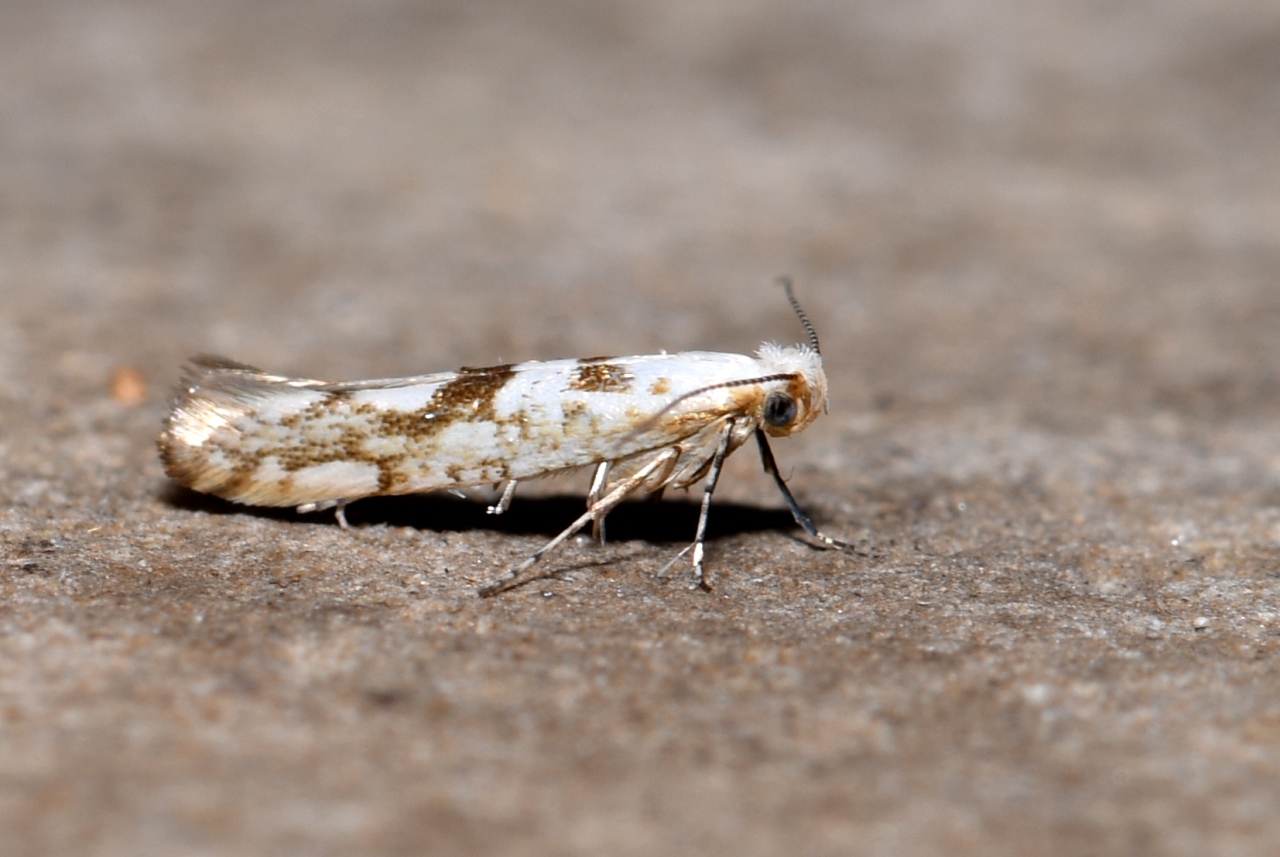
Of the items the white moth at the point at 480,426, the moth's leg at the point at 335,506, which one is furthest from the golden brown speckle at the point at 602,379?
the moth's leg at the point at 335,506

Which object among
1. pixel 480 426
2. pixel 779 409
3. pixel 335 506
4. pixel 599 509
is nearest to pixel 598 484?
pixel 599 509

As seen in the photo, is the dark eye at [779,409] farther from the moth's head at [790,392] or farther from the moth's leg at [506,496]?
the moth's leg at [506,496]

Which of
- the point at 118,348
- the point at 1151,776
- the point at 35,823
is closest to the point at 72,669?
the point at 35,823

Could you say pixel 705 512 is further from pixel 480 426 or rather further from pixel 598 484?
pixel 480 426

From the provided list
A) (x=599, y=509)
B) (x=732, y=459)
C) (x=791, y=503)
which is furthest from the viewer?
(x=732, y=459)

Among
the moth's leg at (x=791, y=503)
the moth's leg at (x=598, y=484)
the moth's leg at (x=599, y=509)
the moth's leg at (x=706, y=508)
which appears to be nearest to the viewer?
the moth's leg at (x=599, y=509)

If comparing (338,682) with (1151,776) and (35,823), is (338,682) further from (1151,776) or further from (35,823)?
(1151,776)

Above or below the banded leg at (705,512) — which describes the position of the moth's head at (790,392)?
above
